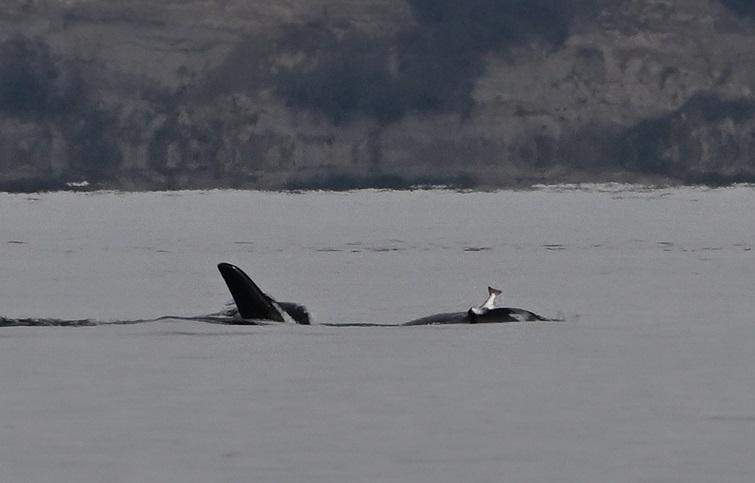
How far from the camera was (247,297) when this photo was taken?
108 ft

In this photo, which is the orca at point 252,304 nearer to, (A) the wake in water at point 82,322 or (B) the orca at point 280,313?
(B) the orca at point 280,313

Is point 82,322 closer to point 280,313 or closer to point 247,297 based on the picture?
point 247,297

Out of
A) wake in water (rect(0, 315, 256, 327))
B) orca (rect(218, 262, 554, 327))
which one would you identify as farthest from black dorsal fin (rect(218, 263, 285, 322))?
wake in water (rect(0, 315, 256, 327))

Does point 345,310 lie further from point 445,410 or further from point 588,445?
point 588,445

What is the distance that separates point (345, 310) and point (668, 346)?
1045 centimetres

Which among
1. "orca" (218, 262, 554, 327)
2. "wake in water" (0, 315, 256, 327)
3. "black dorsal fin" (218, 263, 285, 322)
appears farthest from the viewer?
"wake in water" (0, 315, 256, 327)

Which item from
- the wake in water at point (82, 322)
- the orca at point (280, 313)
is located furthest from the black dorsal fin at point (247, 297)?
the wake in water at point (82, 322)

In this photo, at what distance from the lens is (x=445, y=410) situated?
72.3 ft

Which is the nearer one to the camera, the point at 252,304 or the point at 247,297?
the point at 247,297

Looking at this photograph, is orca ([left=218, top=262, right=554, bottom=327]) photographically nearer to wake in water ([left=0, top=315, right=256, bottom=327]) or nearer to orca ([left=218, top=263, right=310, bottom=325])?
orca ([left=218, top=263, right=310, bottom=325])

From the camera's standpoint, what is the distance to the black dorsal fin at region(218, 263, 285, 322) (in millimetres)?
32281

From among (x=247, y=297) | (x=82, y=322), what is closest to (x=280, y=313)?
(x=247, y=297)

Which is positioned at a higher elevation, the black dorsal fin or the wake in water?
the black dorsal fin

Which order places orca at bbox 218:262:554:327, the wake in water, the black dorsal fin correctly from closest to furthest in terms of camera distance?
the black dorsal fin, orca at bbox 218:262:554:327, the wake in water
